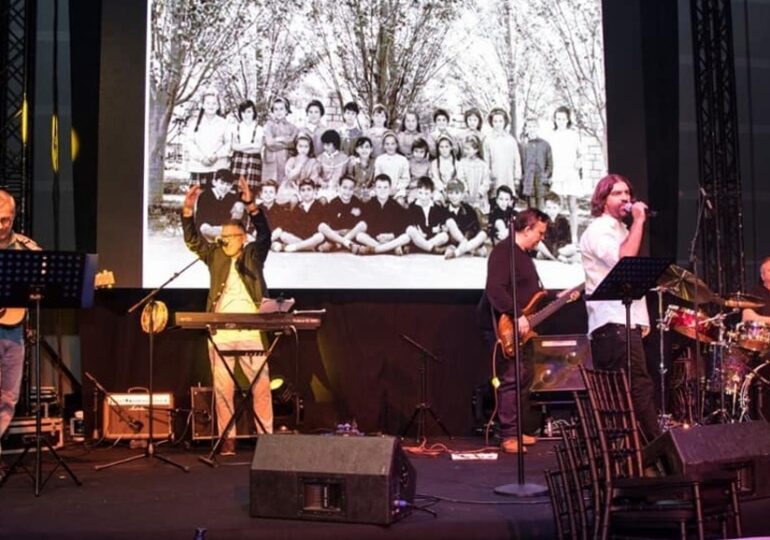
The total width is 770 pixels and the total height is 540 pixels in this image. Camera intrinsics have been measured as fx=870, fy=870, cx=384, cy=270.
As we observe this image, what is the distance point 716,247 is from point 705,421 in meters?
1.74

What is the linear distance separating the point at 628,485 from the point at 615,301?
6.39 feet

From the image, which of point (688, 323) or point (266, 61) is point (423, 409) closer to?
point (688, 323)

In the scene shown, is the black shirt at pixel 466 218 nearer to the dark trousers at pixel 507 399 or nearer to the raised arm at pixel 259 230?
the dark trousers at pixel 507 399

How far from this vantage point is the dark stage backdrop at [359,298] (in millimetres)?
7949

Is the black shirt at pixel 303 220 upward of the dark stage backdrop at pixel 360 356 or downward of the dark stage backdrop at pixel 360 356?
upward

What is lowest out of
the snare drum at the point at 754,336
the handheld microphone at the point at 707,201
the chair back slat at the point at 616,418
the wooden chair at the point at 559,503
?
the wooden chair at the point at 559,503

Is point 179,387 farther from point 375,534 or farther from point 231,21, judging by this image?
point 375,534

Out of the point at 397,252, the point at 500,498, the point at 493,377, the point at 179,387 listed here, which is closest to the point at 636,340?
the point at 500,498

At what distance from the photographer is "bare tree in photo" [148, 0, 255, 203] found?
316 inches

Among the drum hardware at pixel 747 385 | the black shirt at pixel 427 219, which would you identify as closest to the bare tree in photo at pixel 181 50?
the black shirt at pixel 427 219

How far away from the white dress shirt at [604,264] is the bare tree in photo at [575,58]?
322cm

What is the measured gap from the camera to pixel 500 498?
5.10 m

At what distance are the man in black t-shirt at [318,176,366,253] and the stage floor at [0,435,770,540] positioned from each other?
96.2 inches

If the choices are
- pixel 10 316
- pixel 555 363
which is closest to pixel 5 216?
pixel 10 316
